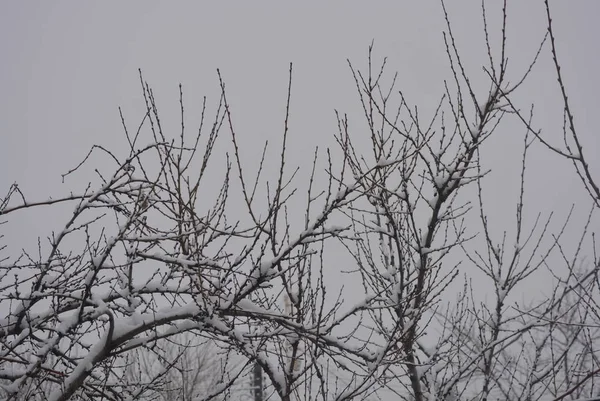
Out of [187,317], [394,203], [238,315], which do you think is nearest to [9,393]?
[187,317]

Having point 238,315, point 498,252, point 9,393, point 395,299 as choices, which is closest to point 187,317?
point 238,315

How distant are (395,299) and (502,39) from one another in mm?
2046

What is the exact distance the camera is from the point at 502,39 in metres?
3.05

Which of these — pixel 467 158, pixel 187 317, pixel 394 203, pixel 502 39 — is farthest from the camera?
pixel 394 203

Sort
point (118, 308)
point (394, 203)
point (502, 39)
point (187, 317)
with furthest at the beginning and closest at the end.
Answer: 1. point (394, 203)
2. point (118, 308)
3. point (187, 317)
4. point (502, 39)

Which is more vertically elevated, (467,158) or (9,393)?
(467,158)

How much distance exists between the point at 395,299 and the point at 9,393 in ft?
9.38

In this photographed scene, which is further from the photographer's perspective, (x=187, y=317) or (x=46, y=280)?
(x=46, y=280)

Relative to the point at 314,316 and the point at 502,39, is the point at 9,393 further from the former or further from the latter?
the point at 502,39

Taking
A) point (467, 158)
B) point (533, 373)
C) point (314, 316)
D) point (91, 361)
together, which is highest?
point (467, 158)

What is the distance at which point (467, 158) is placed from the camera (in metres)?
3.56

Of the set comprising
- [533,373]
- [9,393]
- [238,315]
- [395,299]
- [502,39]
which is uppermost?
[502,39]

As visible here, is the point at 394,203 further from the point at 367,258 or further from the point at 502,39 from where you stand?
the point at 502,39

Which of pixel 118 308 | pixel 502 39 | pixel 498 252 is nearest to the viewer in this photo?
pixel 502 39
